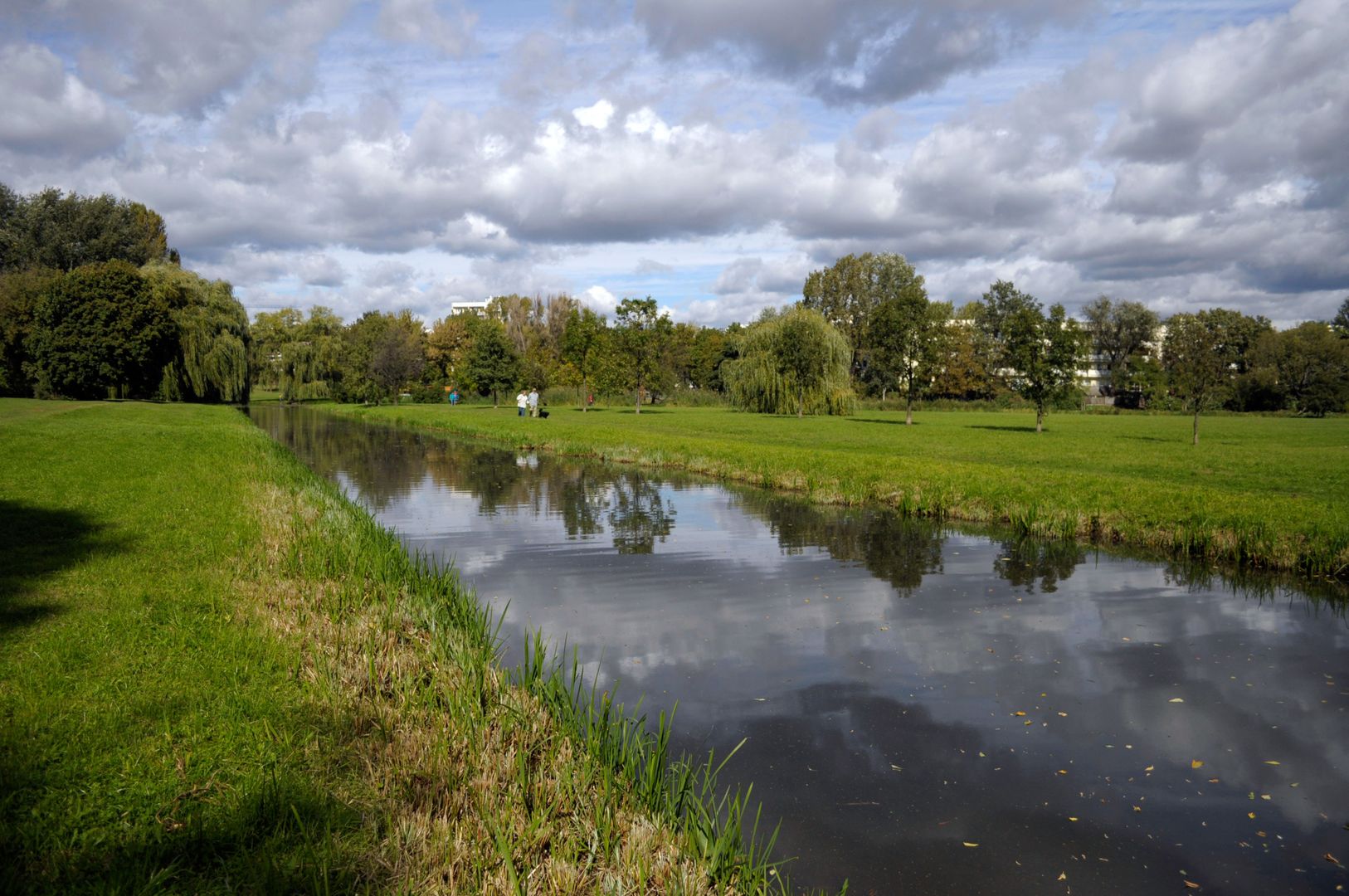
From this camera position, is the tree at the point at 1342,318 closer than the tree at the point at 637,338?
No

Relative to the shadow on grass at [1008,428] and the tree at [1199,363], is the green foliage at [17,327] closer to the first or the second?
the shadow on grass at [1008,428]

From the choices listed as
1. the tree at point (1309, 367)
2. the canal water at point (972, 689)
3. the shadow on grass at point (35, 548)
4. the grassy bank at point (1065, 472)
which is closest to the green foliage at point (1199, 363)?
the grassy bank at point (1065, 472)

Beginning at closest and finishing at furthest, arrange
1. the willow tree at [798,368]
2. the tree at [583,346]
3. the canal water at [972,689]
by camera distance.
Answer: the canal water at [972,689] → the willow tree at [798,368] → the tree at [583,346]

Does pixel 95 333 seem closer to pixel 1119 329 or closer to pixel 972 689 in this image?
pixel 972 689

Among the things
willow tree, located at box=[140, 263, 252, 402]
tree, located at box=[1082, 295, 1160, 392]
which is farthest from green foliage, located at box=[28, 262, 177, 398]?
tree, located at box=[1082, 295, 1160, 392]

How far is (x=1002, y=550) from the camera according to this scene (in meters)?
14.7

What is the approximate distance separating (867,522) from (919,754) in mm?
11034

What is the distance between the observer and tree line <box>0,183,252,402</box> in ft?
159

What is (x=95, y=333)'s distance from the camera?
4828 centimetres

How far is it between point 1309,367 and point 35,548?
8576 centimetres

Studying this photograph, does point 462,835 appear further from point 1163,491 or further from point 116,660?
point 1163,491

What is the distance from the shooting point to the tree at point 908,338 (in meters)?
47.1

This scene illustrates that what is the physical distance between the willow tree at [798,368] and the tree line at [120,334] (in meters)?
34.6

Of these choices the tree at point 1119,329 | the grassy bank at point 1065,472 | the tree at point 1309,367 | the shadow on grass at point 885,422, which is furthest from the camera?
the tree at point 1119,329
